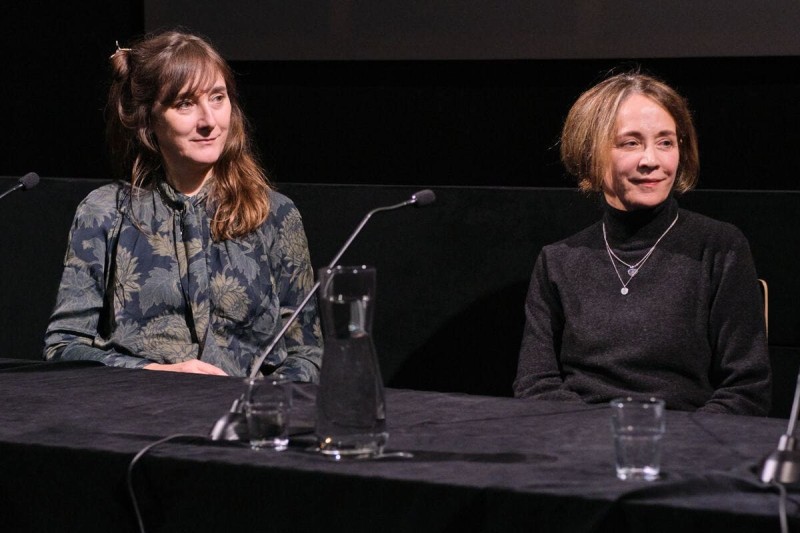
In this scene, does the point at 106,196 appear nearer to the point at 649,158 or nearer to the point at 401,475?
the point at 649,158

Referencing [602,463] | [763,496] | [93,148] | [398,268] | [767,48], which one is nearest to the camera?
[763,496]

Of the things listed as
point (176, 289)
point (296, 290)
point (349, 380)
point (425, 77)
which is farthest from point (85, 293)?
point (425, 77)

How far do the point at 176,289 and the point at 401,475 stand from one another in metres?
1.35

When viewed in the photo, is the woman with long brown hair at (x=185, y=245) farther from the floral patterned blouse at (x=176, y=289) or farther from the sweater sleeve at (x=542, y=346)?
the sweater sleeve at (x=542, y=346)

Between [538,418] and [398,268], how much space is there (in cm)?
136

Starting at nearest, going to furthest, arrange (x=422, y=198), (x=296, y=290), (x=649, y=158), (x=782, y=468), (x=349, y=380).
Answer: (x=782, y=468), (x=349, y=380), (x=422, y=198), (x=649, y=158), (x=296, y=290)

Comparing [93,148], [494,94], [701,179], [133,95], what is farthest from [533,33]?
[93,148]

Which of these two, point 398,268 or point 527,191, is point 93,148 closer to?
point 398,268

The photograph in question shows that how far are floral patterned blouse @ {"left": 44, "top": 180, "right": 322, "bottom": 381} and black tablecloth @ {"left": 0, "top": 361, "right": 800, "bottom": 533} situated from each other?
734mm

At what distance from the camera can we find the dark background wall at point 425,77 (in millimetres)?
3381

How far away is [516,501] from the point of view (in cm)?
130

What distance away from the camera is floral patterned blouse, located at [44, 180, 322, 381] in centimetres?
257

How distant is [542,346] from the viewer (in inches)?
96.3

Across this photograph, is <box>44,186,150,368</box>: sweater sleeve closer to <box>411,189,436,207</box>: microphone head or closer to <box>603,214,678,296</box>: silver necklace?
<box>411,189,436,207</box>: microphone head
